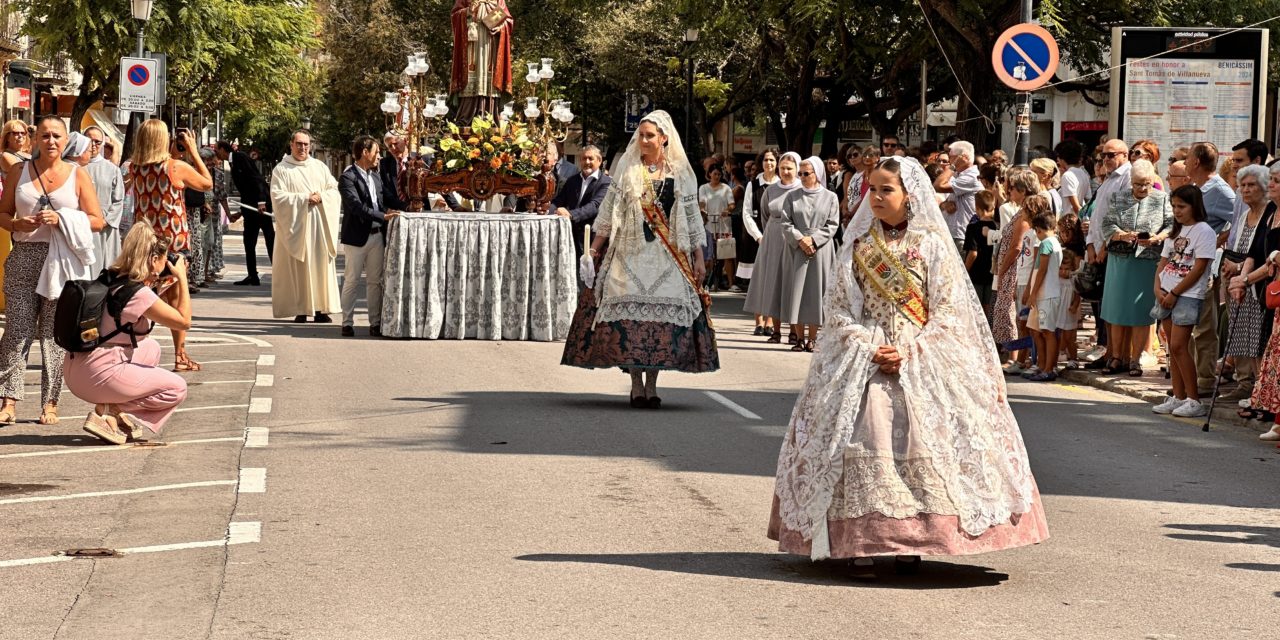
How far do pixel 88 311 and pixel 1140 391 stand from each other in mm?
8296

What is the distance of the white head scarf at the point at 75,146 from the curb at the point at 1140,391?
27.1ft

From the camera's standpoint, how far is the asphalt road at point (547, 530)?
265 inches

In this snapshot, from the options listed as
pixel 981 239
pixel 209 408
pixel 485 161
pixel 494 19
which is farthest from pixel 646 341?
pixel 494 19

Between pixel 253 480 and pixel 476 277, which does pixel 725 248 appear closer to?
pixel 476 277

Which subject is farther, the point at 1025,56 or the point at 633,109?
the point at 633,109

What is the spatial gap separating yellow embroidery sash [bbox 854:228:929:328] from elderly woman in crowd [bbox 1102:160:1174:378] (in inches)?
323

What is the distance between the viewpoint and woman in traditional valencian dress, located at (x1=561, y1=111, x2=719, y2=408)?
12672 mm

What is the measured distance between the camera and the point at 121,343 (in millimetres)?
10734

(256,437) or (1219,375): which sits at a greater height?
(1219,375)

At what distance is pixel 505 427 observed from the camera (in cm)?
1186

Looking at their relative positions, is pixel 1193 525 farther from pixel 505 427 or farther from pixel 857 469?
pixel 505 427

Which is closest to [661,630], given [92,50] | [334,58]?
[92,50]

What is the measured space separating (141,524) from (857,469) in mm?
3387

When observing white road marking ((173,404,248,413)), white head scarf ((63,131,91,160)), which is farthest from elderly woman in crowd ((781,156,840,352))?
white head scarf ((63,131,91,160))
